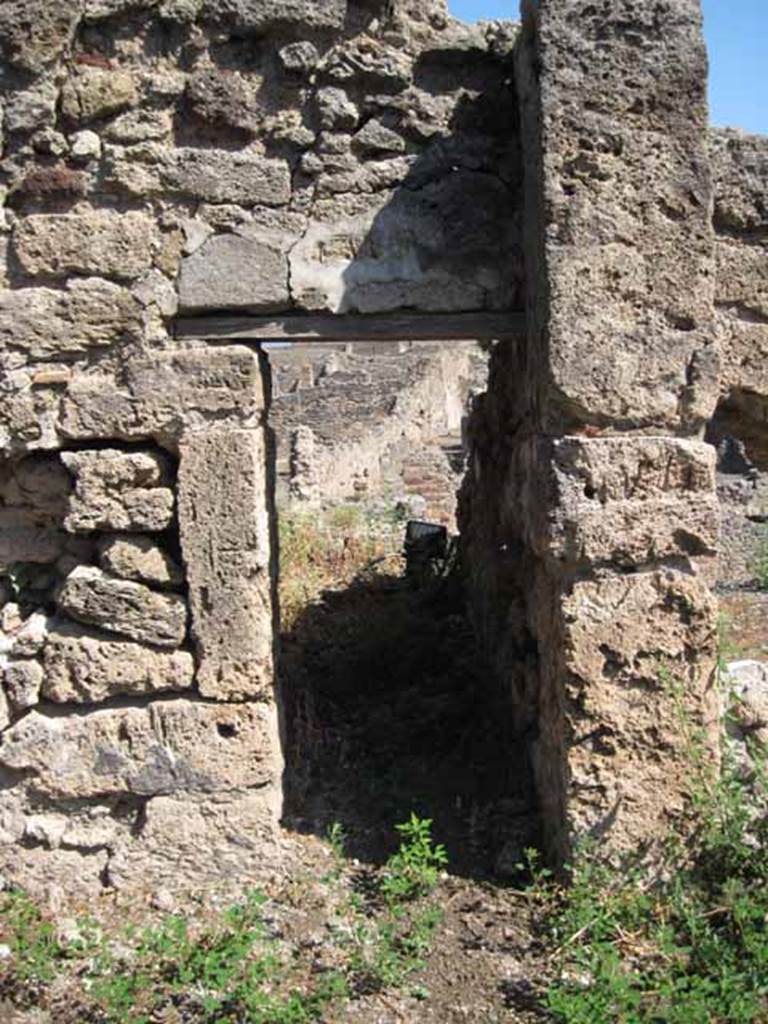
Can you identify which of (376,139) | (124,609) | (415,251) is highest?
(376,139)

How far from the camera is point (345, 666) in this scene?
17.7 ft

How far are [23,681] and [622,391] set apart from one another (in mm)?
2318

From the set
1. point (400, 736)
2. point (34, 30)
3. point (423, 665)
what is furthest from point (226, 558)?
point (423, 665)

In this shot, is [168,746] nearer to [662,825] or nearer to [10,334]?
[10,334]

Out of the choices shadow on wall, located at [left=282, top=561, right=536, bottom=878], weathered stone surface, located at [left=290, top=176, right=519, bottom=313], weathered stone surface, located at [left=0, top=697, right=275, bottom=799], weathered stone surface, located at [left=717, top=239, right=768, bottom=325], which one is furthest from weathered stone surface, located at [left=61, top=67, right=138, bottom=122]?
shadow on wall, located at [left=282, top=561, right=536, bottom=878]

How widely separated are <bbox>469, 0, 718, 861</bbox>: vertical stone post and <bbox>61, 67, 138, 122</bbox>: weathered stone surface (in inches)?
54.5

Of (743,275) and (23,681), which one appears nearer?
(23,681)

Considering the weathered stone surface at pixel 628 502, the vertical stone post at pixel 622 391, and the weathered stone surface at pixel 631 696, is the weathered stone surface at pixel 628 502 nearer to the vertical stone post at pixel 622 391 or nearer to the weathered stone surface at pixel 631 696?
the vertical stone post at pixel 622 391

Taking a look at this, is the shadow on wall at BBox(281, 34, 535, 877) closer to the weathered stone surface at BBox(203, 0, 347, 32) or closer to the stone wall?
the stone wall

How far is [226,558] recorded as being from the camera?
11.8 ft

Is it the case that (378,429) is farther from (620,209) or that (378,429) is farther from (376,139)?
(620,209)

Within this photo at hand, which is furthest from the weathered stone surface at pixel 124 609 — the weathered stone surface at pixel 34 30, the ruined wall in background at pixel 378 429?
the ruined wall in background at pixel 378 429

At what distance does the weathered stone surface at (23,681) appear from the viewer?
3.65m

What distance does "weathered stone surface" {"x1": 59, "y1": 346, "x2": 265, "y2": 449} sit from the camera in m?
3.56
